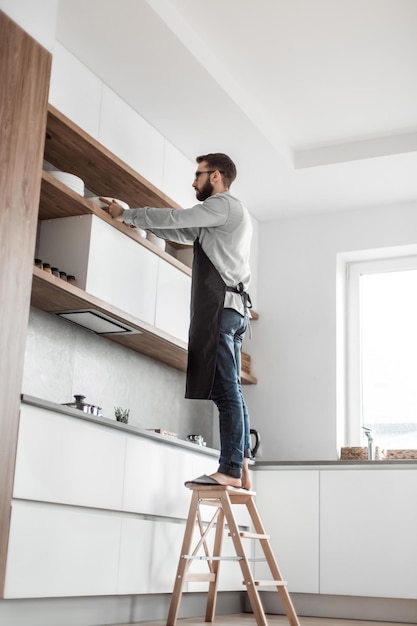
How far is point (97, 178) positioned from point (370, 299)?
7.79 feet

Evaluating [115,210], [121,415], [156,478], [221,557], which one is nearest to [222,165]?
[115,210]

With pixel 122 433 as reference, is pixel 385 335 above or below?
above

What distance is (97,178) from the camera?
4.02 metres

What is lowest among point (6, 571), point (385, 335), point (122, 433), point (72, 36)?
point (6, 571)

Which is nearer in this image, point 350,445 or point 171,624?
point 171,624

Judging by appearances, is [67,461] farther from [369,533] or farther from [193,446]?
[369,533]

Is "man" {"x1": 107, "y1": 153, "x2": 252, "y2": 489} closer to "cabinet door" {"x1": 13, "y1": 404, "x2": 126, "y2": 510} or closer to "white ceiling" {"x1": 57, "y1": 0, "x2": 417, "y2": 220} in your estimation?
"cabinet door" {"x1": 13, "y1": 404, "x2": 126, "y2": 510}

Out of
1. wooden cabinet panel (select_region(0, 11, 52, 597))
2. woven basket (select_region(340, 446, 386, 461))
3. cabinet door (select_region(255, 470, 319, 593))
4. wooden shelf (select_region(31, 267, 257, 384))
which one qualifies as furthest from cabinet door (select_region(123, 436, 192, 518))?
woven basket (select_region(340, 446, 386, 461))

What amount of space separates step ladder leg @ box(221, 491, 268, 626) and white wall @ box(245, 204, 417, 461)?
2.01 m

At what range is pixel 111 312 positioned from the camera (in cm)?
364

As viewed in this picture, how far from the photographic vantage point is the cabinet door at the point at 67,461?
276 centimetres

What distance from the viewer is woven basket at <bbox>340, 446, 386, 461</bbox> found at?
16.2 feet

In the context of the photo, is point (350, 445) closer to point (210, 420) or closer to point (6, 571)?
point (210, 420)

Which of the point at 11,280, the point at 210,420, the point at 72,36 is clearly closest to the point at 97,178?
the point at 72,36
